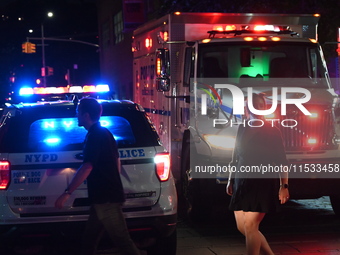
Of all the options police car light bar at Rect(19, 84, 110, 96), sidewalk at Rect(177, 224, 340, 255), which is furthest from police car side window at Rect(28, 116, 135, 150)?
police car light bar at Rect(19, 84, 110, 96)

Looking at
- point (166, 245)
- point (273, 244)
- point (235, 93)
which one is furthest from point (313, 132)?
point (166, 245)

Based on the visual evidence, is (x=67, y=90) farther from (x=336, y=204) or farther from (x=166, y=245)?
(x=166, y=245)

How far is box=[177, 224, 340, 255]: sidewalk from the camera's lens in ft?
27.9

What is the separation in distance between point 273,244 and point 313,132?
6.61 feet

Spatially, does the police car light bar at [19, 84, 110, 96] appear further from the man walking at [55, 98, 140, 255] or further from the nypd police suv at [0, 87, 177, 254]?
the man walking at [55, 98, 140, 255]

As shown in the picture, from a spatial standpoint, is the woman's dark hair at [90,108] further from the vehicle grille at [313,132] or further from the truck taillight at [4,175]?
the vehicle grille at [313,132]

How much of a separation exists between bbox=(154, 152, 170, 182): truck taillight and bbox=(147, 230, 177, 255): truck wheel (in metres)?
0.61

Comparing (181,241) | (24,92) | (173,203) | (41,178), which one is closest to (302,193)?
(181,241)

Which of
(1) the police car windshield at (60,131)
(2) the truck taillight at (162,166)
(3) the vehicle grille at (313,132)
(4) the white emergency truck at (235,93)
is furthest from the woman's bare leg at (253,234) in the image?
(3) the vehicle grille at (313,132)

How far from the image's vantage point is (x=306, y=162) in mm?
10141

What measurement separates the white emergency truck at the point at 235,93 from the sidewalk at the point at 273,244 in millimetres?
764

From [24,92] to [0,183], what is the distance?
8.62m

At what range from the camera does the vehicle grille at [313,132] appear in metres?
10.2

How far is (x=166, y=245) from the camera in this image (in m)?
7.41
